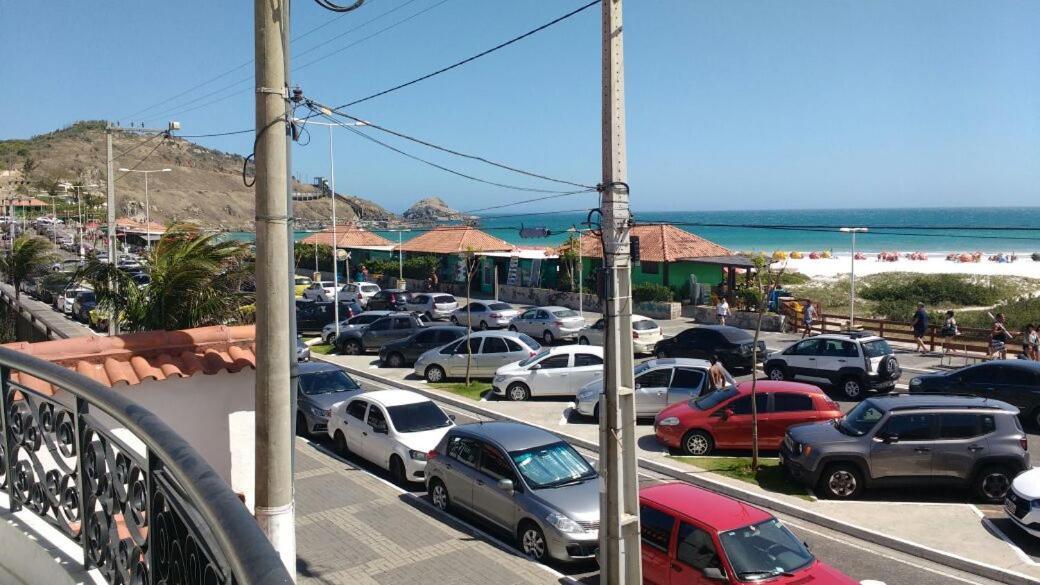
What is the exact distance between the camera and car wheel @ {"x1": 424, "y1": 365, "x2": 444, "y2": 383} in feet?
84.9

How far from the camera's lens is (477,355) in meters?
25.4

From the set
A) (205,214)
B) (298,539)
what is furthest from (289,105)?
(205,214)

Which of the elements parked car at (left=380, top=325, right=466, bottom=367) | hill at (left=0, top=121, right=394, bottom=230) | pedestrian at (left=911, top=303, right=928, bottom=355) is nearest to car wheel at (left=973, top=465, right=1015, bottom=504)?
pedestrian at (left=911, top=303, right=928, bottom=355)

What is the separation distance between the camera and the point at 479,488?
517 inches

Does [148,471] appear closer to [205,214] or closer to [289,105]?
[289,105]

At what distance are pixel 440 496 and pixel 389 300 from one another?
28.3m

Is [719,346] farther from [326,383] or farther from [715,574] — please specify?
[715,574]

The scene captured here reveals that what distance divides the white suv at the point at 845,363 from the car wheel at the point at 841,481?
7.96 metres

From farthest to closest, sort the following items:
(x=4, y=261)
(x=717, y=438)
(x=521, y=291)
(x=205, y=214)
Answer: (x=205, y=214), (x=521, y=291), (x=4, y=261), (x=717, y=438)

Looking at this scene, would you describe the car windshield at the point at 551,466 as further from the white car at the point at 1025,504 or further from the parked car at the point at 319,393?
the parked car at the point at 319,393

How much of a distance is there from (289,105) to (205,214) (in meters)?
164

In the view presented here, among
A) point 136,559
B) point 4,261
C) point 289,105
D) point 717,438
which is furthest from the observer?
point 4,261

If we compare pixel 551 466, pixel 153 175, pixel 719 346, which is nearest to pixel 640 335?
pixel 719 346

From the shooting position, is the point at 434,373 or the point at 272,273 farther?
the point at 434,373
